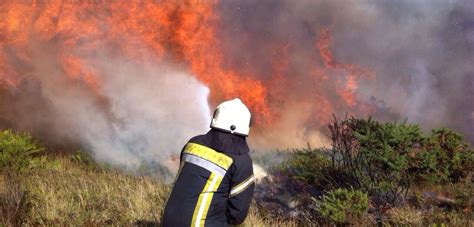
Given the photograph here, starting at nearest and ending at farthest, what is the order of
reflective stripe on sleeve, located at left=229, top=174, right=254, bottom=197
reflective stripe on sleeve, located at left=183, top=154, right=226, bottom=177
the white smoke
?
reflective stripe on sleeve, located at left=183, top=154, right=226, bottom=177
reflective stripe on sleeve, located at left=229, top=174, right=254, bottom=197
the white smoke

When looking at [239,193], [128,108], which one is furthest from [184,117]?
[239,193]

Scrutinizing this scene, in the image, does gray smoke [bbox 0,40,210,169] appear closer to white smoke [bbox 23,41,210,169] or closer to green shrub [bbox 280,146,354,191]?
white smoke [bbox 23,41,210,169]

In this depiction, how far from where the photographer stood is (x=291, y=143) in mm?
20062

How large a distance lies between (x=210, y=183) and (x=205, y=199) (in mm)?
128

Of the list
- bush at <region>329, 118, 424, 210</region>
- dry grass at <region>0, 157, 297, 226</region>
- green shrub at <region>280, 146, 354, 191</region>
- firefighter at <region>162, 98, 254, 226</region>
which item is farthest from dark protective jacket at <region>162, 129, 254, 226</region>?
green shrub at <region>280, 146, 354, 191</region>

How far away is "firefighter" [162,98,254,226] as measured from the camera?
3209 mm

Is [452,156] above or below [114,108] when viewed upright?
below

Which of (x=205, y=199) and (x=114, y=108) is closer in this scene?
(x=205, y=199)

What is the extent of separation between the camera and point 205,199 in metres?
3.22

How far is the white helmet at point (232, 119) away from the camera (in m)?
3.24

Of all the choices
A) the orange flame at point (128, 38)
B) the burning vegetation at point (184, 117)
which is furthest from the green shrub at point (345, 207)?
the orange flame at point (128, 38)

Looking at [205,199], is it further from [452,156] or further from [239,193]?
[452,156]

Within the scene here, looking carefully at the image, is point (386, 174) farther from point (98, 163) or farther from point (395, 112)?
point (395, 112)

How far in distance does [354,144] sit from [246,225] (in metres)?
2.97
